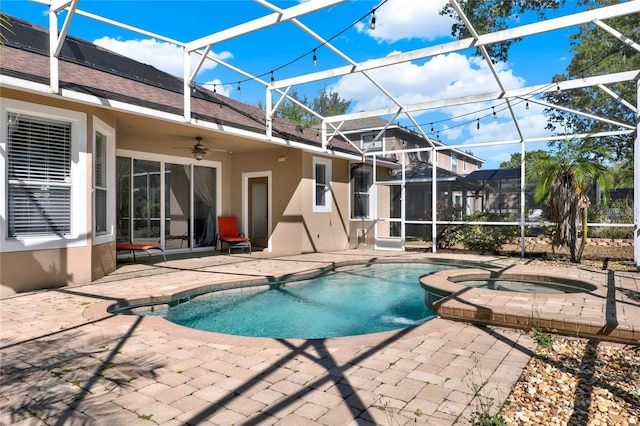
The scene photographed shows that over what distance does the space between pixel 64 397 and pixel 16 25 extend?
7.57 m

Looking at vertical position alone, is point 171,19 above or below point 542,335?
above

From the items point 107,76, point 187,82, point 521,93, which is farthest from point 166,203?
point 521,93

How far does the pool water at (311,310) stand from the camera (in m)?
5.10

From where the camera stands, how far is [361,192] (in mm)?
13453

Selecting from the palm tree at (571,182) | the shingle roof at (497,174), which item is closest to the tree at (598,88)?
the shingle roof at (497,174)

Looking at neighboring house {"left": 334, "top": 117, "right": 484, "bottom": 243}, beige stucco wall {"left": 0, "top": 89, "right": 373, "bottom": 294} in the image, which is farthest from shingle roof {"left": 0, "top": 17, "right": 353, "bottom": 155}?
neighboring house {"left": 334, "top": 117, "right": 484, "bottom": 243}

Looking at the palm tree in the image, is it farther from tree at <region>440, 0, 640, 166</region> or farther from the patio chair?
the patio chair

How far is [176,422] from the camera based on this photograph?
224 cm

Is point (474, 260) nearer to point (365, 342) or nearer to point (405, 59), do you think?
point (405, 59)

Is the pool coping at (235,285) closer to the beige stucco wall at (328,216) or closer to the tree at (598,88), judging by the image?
the beige stucco wall at (328,216)

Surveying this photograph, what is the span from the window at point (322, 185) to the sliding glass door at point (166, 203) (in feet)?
9.47

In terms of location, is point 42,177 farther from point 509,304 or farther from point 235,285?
point 509,304

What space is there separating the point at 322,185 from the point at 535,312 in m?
8.12

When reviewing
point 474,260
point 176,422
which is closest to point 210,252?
point 474,260
